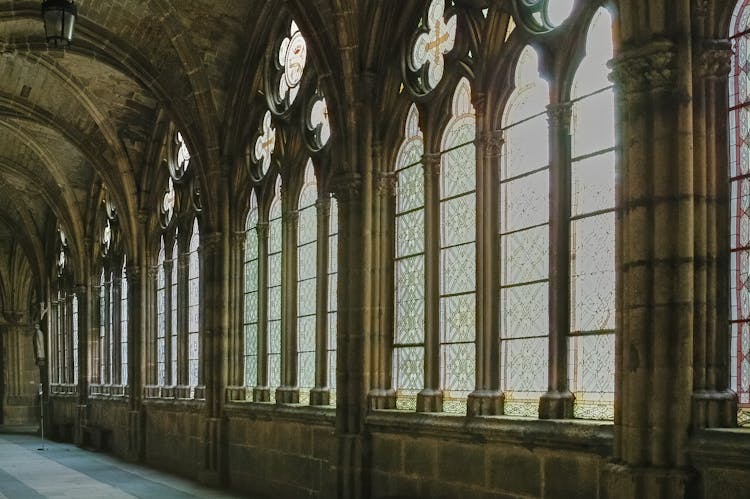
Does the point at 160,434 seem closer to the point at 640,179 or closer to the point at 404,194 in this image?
the point at 404,194


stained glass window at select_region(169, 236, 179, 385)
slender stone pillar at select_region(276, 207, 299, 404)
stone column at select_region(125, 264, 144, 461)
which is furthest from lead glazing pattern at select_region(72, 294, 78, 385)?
slender stone pillar at select_region(276, 207, 299, 404)

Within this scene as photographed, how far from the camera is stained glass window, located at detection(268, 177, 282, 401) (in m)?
14.6

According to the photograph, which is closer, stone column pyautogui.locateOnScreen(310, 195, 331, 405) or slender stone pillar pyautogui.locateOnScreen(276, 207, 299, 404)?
stone column pyautogui.locateOnScreen(310, 195, 331, 405)

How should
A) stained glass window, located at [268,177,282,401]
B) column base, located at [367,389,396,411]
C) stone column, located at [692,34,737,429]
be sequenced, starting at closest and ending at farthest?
stone column, located at [692,34,737,429] → column base, located at [367,389,396,411] → stained glass window, located at [268,177,282,401]

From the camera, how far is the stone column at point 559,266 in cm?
843

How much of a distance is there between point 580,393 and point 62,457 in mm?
15546

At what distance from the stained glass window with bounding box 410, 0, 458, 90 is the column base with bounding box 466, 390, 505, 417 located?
11.0 feet

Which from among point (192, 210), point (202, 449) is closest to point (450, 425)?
point (202, 449)

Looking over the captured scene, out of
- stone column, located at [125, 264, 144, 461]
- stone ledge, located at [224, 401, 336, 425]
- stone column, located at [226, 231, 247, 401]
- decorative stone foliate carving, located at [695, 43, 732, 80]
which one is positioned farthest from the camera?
stone column, located at [125, 264, 144, 461]

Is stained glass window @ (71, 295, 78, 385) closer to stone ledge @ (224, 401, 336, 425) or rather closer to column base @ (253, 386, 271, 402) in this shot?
stone ledge @ (224, 401, 336, 425)

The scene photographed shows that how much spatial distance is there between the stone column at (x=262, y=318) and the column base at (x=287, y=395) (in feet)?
3.03

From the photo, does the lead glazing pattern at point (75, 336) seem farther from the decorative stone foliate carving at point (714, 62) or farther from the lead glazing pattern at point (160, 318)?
the decorative stone foliate carving at point (714, 62)

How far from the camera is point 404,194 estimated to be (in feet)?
37.3

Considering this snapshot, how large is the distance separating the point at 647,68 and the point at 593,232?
1671 mm
